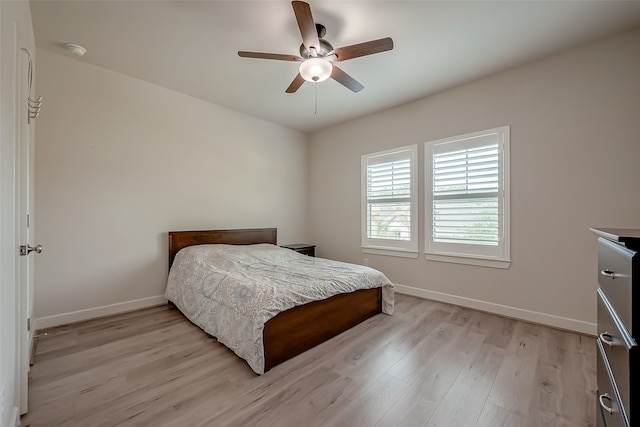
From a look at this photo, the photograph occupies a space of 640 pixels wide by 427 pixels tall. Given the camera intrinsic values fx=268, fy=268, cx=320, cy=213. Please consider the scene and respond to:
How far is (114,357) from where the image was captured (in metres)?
2.15

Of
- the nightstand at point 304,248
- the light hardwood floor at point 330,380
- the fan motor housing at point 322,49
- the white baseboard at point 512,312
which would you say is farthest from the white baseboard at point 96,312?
the white baseboard at point 512,312

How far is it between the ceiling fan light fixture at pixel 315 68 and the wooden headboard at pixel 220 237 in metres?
2.49

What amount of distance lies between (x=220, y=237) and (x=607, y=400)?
3.79m

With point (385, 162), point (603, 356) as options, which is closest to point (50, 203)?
point (385, 162)

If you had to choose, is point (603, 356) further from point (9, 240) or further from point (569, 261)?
point (9, 240)

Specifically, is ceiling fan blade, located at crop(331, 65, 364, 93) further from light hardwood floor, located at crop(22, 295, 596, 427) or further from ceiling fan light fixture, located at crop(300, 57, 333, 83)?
light hardwood floor, located at crop(22, 295, 596, 427)

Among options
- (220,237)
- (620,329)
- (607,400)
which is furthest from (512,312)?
(220,237)

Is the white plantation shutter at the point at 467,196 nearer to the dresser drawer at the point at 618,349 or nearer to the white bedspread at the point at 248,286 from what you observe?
the white bedspread at the point at 248,286

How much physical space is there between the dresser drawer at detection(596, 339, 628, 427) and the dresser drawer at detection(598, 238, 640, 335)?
31 cm

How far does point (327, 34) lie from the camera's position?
2.38m

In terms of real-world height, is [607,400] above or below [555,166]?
below

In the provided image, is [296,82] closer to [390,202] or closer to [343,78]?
[343,78]

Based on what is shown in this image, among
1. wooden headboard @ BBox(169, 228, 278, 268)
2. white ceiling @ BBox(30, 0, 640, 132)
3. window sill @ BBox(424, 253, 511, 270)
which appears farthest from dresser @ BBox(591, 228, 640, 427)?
wooden headboard @ BBox(169, 228, 278, 268)

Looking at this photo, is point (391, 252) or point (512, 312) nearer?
point (512, 312)
